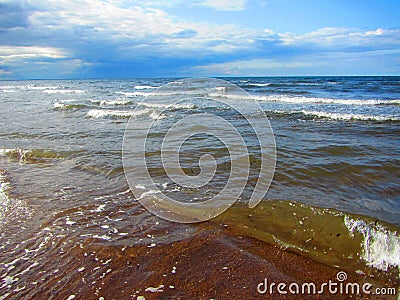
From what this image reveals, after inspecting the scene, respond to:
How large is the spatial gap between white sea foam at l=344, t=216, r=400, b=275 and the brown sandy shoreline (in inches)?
14.3

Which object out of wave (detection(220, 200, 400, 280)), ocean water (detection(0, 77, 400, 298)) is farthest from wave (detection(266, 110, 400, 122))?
wave (detection(220, 200, 400, 280))

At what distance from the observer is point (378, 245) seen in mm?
3611

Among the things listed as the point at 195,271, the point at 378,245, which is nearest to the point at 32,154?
the point at 195,271

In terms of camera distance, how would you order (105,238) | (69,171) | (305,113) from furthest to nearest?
(305,113), (69,171), (105,238)

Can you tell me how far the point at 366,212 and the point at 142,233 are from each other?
10.9 feet

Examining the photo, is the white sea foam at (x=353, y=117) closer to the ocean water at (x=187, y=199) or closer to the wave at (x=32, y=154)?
the ocean water at (x=187, y=199)

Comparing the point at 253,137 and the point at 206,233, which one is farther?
the point at 253,137

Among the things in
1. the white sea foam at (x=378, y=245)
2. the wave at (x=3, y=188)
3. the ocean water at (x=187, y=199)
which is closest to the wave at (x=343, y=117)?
the ocean water at (x=187, y=199)

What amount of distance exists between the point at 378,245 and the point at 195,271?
2.33 meters

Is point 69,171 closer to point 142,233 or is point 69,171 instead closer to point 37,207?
point 37,207

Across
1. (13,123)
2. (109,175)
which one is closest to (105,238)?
(109,175)

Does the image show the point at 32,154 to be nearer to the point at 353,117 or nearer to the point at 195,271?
the point at 195,271

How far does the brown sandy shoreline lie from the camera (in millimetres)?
2965

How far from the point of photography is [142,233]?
161 inches
